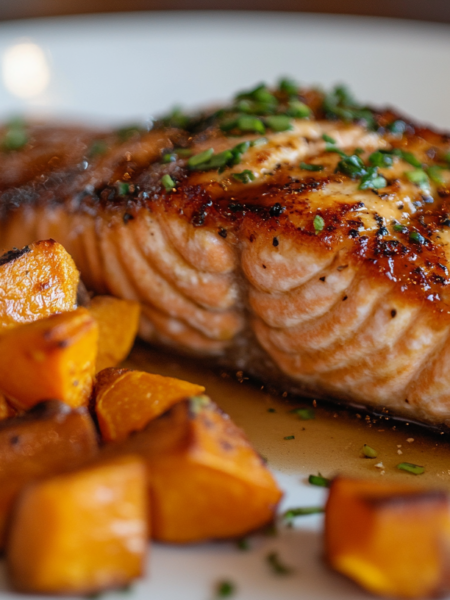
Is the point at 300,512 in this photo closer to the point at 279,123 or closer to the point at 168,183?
the point at 168,183

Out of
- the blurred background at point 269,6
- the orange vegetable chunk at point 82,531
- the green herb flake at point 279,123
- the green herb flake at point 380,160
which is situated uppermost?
the blurred background at point 269,6

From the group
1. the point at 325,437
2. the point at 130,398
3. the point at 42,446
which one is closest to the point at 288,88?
the point at 325,437

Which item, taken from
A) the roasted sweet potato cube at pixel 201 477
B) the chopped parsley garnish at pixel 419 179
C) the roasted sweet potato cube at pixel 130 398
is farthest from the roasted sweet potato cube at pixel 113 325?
the chopped parsley garnish at pixel 419 179

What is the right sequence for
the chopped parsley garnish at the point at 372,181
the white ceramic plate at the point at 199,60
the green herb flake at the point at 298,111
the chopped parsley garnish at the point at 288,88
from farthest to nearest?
the white ceramic plate at the point at 199,60 < the chopped parsley garnish at the point at 288,88 < the green herb flake at the point at 298,111 < the chopped parsley garnish at the point at 372,181

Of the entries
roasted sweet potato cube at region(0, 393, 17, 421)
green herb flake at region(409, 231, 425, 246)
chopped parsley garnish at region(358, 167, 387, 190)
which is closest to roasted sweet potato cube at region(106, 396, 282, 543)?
roasted sweet potato cube at region(0, 393, 17, 421)

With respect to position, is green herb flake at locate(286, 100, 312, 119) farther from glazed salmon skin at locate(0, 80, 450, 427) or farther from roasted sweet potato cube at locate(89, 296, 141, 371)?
roasted sweet potato cube at locate(89, 296, 141, 371)

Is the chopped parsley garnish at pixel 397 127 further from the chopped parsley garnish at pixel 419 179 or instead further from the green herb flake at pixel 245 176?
the green herb flake at pixel 245 176
